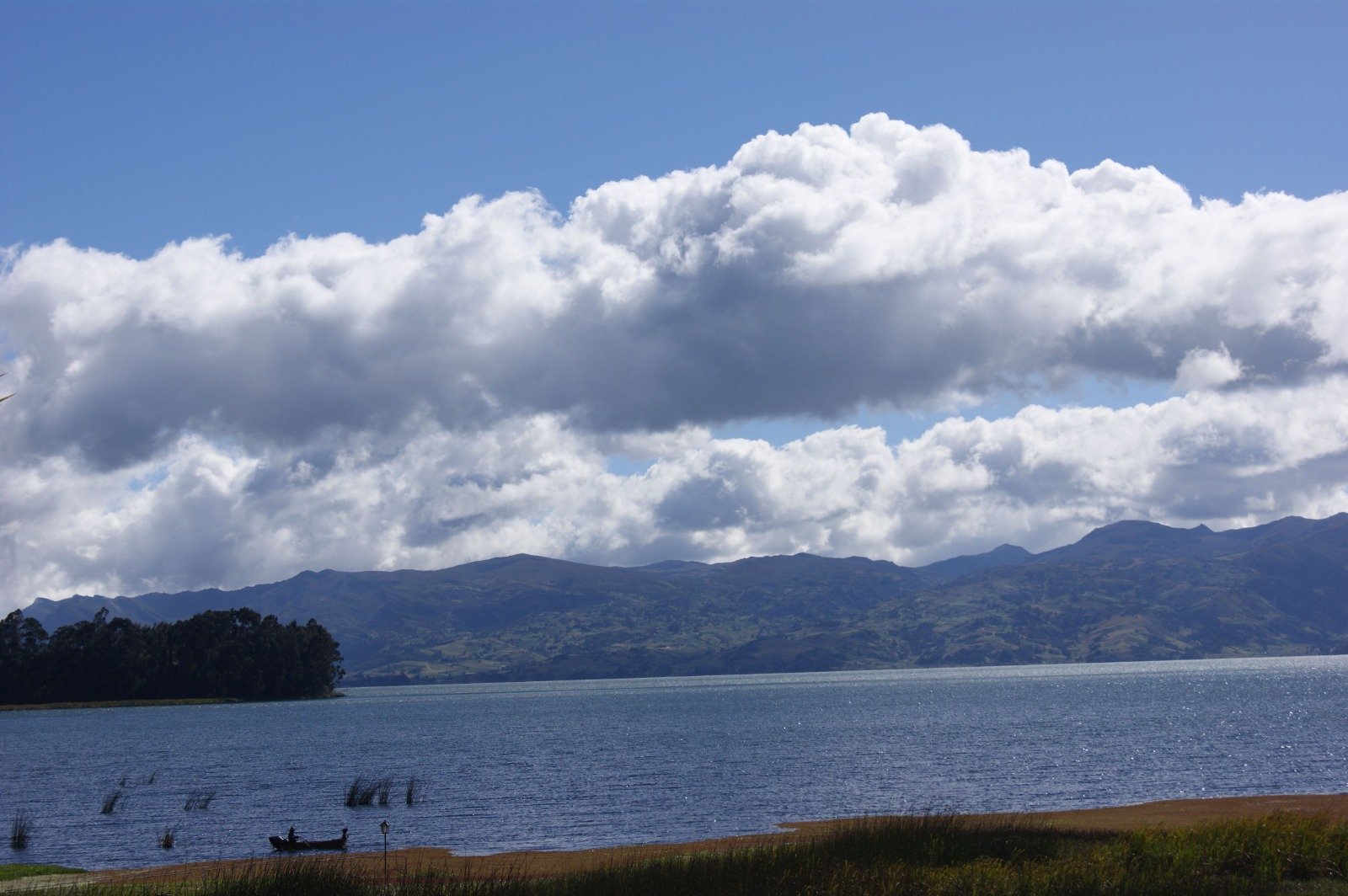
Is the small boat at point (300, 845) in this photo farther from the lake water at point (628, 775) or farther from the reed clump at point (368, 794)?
the reed clump at point (368, 794)

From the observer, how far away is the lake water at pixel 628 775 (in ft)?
223

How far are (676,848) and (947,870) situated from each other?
19.8 metres

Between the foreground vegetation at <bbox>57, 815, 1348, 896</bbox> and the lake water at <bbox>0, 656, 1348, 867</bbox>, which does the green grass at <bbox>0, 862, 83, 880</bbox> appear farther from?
the foreground vegetation at <bbox>57, 815, 1348, 896</bbox>

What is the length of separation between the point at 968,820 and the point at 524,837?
26.5 m

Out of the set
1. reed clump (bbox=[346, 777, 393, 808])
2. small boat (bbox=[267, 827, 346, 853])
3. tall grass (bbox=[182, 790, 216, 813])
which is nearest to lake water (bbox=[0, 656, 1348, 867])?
tall grass (bbox=[182, 790, 216, 813])

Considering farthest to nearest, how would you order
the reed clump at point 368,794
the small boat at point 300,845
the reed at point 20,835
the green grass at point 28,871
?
→ 1. the reed clump at point 368,794
2. the reed at point 20,835
3. the small boat at point 300,845
4. the green grass at point 28,871

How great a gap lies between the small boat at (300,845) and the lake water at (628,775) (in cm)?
164

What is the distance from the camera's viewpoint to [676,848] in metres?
52.1

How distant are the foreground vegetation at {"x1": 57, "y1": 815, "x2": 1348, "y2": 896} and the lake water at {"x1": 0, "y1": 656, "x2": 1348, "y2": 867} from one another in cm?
2328

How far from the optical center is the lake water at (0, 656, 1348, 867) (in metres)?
67.9

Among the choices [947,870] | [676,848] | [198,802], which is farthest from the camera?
[198,802]

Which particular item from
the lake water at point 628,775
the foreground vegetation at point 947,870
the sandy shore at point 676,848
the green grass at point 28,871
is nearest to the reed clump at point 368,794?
the lake water at point 628,775

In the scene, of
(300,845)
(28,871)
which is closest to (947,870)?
(300,845)

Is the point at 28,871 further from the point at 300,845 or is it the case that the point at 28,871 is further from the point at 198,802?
the point at 198,802
